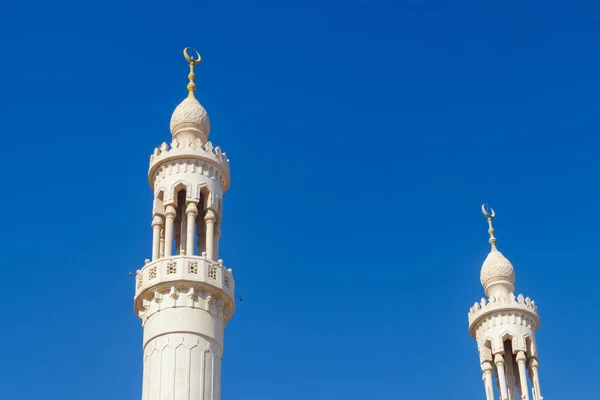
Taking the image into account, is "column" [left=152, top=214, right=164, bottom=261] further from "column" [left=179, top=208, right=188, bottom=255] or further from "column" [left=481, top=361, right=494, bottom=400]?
"column" [left=481, top=361, right=494, bottom=400]

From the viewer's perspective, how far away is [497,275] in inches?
1641

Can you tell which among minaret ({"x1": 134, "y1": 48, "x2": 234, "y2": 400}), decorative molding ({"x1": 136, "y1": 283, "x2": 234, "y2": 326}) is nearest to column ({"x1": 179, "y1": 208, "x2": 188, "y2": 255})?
minaret ({"x1": 134, "y1": 48, "x2": 234, "y2": 400})

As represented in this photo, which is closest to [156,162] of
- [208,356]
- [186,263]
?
[186,263]

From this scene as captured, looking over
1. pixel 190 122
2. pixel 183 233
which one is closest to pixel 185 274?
pixel 183 233

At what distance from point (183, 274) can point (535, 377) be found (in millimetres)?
13632

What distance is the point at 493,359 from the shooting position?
133ft

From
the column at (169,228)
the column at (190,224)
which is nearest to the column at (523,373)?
the column at (190,224)

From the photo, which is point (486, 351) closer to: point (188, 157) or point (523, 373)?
point (523, 373)

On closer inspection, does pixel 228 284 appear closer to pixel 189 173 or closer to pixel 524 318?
pixel 189 173

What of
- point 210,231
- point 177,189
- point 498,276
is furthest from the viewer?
point 498,276

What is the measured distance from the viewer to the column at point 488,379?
40138mm

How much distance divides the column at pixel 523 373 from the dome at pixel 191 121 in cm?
1307

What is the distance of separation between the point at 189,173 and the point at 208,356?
19.9ft

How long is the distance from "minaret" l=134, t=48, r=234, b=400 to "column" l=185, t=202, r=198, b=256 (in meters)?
0.03
